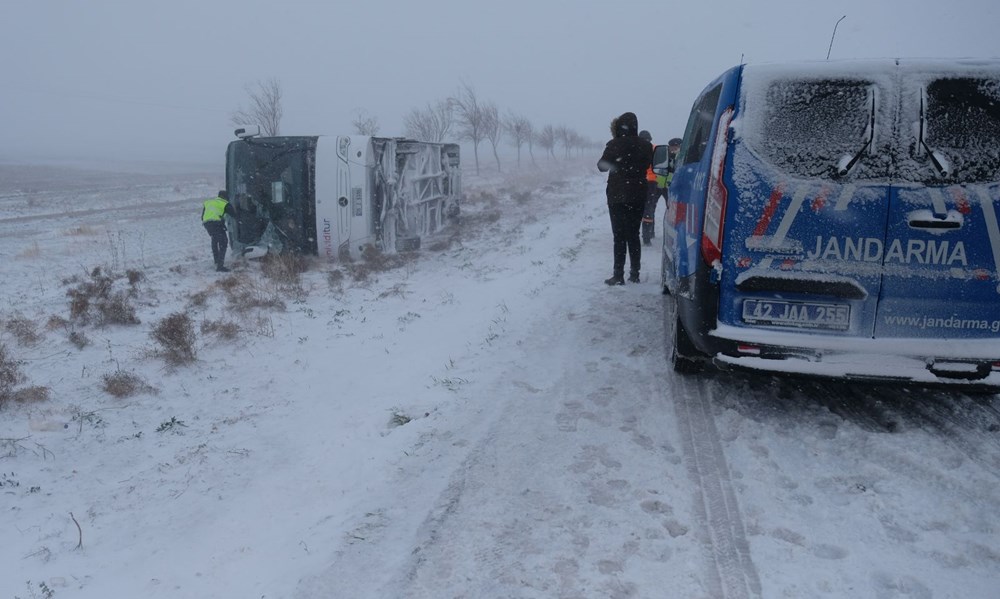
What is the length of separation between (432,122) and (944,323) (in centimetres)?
5225

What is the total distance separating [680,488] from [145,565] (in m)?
2.76

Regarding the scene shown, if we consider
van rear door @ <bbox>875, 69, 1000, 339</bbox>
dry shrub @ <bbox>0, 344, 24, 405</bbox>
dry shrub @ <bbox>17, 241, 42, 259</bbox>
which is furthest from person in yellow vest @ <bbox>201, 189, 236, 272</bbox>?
van rear door @ <bbox>875, 69, 1000, 339</bbox>

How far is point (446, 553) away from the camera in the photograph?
8.75ft

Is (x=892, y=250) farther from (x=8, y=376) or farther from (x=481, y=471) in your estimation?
(x=8, y=376)

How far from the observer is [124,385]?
5086mm

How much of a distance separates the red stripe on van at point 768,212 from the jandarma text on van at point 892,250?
28cm

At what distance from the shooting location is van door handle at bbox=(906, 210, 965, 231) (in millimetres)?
3041

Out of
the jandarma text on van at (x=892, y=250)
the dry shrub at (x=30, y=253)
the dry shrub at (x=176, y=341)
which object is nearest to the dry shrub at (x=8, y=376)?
the dry shrub at (x=176, y=341)

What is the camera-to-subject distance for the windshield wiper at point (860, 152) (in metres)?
3.17

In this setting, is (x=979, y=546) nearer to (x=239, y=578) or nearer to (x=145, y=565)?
(x=239, y=578)

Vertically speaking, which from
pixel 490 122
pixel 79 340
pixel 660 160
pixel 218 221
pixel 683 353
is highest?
pixel 490 122

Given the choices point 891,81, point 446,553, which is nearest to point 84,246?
point 446,553

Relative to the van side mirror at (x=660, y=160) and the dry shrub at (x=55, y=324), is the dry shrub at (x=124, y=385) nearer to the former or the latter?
the dry shrub at (x=55, y=324)

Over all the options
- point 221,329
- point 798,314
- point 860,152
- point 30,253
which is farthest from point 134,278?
point 860,152
